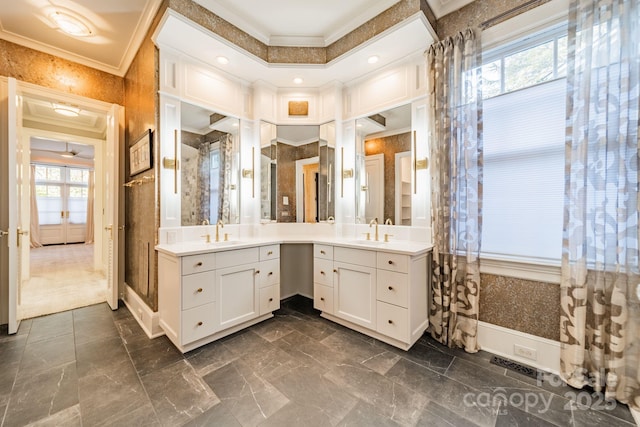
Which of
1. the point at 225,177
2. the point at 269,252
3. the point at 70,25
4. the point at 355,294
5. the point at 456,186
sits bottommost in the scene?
the point at 355,294

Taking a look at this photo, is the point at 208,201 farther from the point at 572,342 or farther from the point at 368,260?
the point at 572,342

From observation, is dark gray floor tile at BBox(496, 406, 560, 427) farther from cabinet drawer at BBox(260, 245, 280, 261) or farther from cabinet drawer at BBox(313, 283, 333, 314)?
cabinet drawer at BBox(260, 245, 280, 261)

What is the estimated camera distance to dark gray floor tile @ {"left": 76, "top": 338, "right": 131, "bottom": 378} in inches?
72.5

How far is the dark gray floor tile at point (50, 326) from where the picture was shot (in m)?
2.32

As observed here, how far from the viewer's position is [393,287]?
2.11m

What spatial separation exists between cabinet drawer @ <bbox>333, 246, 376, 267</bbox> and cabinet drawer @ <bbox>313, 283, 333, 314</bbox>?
1.19 ft

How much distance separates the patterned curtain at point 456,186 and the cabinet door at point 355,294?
0.55 m

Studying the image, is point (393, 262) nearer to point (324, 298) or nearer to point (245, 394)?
→ point (324, 298)

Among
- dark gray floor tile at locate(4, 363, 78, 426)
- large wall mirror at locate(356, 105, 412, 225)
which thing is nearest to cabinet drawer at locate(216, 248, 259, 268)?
dark gray floor tile at locate(4, 363, 78, 426)

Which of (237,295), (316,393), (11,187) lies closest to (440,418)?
(316,393)

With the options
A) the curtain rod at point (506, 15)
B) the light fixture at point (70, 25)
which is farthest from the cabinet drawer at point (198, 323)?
the curtain rod at point (506, 15)

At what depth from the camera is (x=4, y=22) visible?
91.8 inches

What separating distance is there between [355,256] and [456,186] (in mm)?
1049

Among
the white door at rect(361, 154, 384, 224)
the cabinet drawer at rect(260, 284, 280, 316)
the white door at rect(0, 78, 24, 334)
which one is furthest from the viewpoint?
the white door at rect(361, 154, 384, 224)
